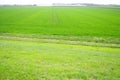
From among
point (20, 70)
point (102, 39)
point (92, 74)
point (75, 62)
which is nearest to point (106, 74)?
point (92, 74)

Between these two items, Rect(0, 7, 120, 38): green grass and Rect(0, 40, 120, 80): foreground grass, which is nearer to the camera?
Rect(0, 40, 120, 80): foreground grass

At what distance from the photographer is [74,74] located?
8.44m

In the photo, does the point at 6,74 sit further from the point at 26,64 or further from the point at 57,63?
the point at 57,63

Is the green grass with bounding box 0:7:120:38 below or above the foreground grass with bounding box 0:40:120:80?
above

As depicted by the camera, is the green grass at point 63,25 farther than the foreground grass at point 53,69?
Yes

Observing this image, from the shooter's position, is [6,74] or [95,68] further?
[95,68]

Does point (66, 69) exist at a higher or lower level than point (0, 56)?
lower

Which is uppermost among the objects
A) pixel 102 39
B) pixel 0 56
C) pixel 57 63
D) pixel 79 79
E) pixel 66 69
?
pixel 102 39

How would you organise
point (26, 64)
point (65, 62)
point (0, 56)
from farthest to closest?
point (0, 56) < point (65, 62) < point (26, 64)

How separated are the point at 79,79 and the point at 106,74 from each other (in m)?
1.37

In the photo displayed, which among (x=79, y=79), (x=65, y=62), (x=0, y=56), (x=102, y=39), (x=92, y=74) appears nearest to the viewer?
(x=79, y=79)

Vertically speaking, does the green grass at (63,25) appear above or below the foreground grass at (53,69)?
above

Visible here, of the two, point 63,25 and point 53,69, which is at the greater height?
point 63,25

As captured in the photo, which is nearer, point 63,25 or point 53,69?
point 53,69
